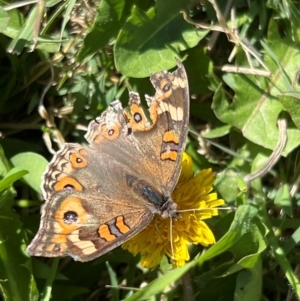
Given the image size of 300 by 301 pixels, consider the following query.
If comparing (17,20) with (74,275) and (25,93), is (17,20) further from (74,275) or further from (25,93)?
(74,275)

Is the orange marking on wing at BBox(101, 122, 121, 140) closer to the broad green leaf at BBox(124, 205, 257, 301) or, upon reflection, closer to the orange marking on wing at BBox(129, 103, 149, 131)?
the orange marking on wing at BBox(129, 103, 149, 131)

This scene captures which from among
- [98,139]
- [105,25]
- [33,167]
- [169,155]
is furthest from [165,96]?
[33,167]

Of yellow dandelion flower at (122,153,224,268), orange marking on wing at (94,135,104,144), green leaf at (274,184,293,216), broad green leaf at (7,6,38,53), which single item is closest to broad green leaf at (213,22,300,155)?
green leaf at (274,184,293,216)

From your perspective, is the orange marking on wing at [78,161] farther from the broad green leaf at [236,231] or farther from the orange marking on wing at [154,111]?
the broad green leaf at [236,231]

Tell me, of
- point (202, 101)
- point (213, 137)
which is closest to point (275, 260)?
point (213, 137)

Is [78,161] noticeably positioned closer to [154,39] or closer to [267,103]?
[154,39]

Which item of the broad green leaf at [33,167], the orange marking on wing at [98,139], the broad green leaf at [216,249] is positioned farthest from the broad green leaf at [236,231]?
the broad green leaf at [33,167]
